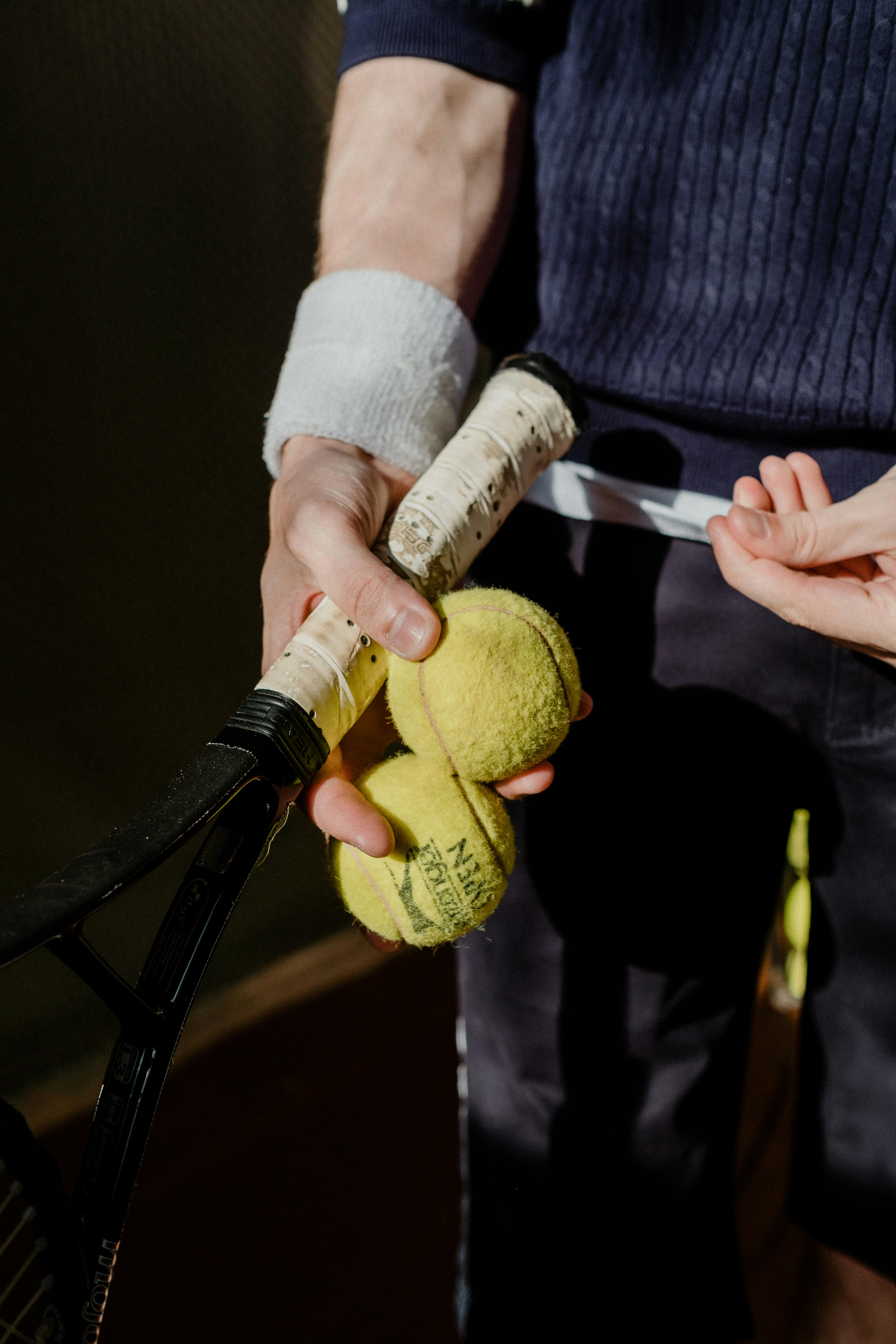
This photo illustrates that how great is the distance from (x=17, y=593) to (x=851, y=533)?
981 mm

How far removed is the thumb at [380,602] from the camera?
0.56 m

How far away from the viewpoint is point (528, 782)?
0.60 metres

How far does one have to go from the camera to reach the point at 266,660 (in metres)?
0.66

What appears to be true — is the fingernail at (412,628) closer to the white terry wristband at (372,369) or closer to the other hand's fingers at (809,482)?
the white terry wristband at (372,369)

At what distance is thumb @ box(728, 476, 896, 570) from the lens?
1.96ft

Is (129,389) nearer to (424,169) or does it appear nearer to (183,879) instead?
(424,169)

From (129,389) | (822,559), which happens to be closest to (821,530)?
(822,559)

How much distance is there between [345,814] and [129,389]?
2.76ft

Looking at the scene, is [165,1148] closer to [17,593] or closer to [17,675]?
[17,675]

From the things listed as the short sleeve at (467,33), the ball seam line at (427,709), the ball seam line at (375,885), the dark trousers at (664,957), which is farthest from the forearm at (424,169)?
the ball seam line at (375,885)

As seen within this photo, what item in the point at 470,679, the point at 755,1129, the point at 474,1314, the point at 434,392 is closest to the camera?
the point at 470,679

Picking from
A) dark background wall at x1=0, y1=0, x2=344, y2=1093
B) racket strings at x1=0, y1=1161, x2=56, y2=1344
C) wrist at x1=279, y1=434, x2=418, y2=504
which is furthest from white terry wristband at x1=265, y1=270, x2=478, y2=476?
racket strings at x1=0, y1=1161, x2=56, y2=1344

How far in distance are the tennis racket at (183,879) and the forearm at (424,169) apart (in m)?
0.19

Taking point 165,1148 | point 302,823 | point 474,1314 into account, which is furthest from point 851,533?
point 165,1148
